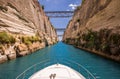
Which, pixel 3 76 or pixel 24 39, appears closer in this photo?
pixel 3 76

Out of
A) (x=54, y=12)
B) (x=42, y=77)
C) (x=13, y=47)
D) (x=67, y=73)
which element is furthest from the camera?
(x=54, y=12)

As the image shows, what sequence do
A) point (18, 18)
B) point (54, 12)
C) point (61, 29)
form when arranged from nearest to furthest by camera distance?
point (18, 18), point (54, 12), point (61, 29)

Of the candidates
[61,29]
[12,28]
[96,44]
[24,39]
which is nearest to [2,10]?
[12,28]

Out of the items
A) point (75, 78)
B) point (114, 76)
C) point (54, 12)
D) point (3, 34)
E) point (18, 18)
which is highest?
point (54, 12)

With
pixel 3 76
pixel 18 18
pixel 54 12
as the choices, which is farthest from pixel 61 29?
pixel 3 76

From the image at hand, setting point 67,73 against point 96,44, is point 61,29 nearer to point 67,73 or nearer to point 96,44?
point 96,44

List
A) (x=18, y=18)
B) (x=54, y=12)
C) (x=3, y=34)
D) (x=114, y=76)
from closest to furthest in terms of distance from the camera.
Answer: (x=114, y=76) → (x=3, y=34) → (x=18, y=18) → (x=54, y=12)

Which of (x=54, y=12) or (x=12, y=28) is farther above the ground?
(x=54, y=12)

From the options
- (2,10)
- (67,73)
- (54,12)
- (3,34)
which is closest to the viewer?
(67,73)

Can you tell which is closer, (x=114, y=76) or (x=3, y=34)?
(x=114, y=76)

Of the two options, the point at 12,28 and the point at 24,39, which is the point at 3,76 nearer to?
the point at 12,28

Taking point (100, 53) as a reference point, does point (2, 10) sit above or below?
above
